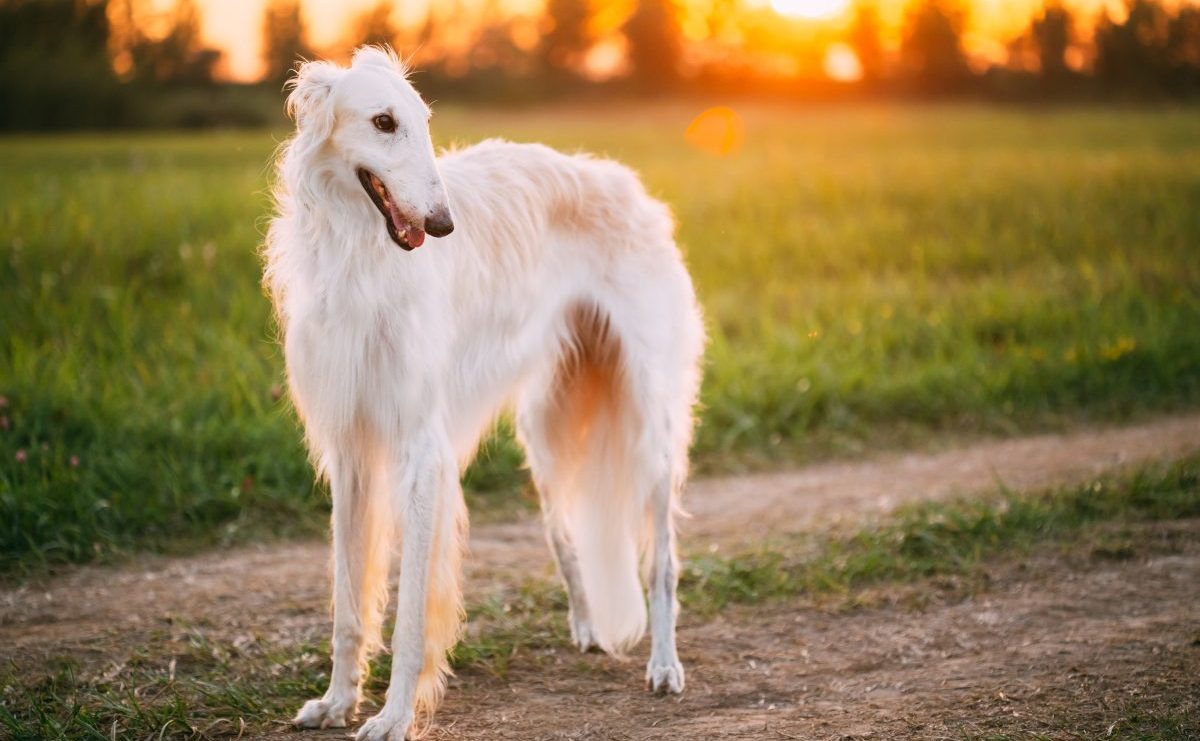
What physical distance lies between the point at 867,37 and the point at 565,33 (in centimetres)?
1376

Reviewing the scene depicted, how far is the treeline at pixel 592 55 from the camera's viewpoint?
2552cm

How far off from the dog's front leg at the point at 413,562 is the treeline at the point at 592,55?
5.18ft

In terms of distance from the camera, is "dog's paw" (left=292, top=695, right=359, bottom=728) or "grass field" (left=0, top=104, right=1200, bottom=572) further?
"grass field" (left=0, top=104, right=1200, bottom=572)

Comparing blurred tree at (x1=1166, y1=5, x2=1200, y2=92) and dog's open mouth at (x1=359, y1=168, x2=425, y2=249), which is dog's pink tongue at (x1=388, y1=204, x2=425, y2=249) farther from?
blurred tree at (x1=1166, y1=5, x2=1200, y2=92)

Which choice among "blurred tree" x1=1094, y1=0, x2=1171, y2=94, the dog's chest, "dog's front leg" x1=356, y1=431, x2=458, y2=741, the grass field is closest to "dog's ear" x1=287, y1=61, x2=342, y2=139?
the dog's chest

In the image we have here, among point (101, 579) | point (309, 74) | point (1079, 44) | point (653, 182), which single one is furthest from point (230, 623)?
point (1079, 44)

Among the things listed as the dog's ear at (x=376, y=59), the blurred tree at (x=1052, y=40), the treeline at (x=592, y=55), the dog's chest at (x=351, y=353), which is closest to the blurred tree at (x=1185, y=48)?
the treeline at (x=592, y=55)

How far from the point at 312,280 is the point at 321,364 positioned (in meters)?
0.27

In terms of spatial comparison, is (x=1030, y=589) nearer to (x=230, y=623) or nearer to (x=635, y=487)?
(x=635, y=487)

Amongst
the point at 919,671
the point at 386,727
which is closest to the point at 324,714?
the point at 386,727

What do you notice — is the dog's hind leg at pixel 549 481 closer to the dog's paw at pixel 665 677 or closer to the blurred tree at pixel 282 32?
the dog's paw at pixel 665 677

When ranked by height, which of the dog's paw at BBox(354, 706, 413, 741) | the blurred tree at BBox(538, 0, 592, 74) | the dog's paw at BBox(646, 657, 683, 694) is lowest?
the dog's paw at BBox(646, 657, 683, 694)

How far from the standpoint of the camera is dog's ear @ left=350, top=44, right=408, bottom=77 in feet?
11.5

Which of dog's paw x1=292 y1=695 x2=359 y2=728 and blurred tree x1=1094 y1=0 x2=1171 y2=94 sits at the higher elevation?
blurred tree x1=1094 y1=0 x2=1171 y2=94
